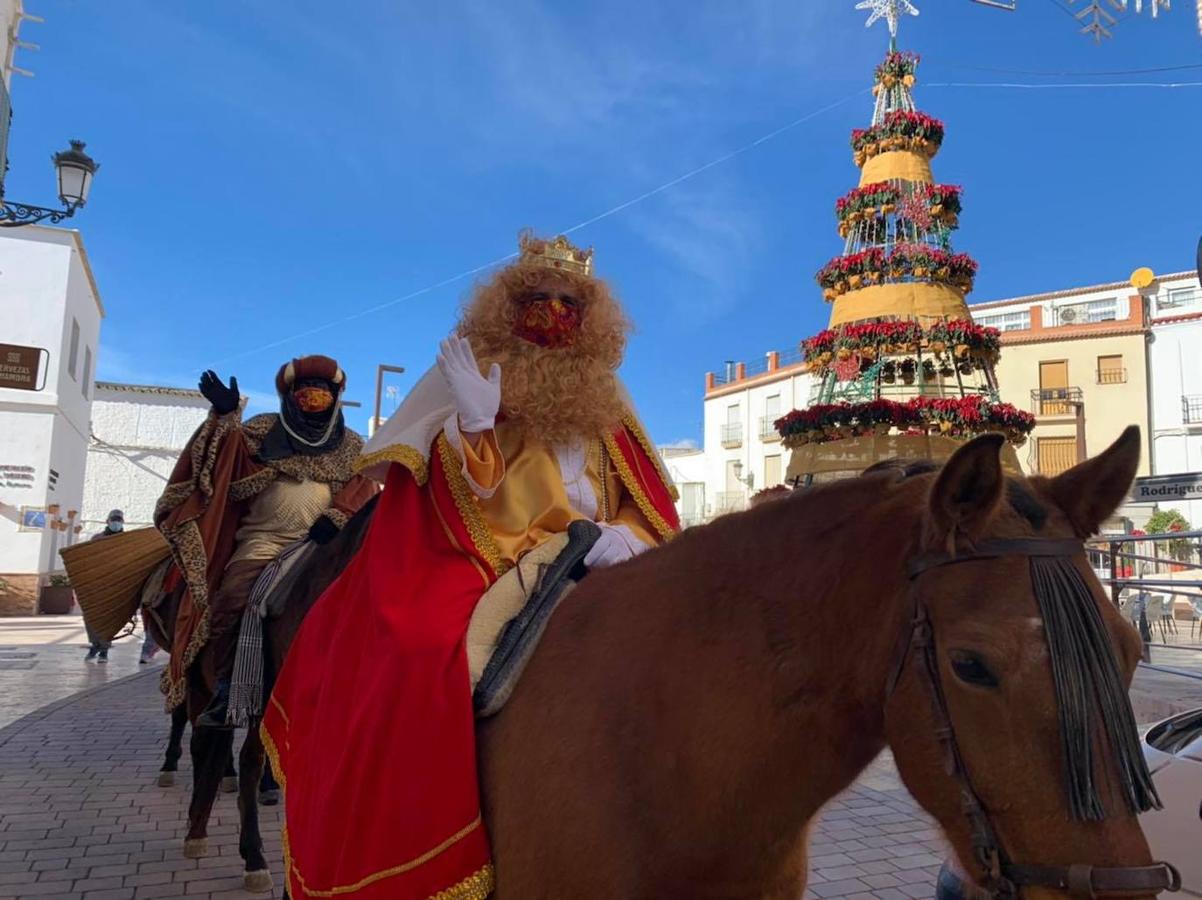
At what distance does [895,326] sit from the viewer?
13250 millimetres

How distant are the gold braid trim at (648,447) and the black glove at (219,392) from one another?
10.6ft

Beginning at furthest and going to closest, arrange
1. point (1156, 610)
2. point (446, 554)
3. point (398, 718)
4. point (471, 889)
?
point (1156, 610) < point (446, 554) < point (398, 718) < point (471, 889)

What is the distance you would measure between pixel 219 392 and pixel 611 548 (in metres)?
3.64

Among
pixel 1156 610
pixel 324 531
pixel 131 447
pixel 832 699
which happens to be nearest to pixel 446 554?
pixel 832 699

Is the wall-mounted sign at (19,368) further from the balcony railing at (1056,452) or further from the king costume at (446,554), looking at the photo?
the balcony railing at (1056,452)

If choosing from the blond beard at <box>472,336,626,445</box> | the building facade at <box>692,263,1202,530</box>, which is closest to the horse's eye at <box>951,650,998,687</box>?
the blond beard at <box>472,336,626,445</box>

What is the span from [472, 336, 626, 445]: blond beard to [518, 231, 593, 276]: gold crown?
0.29 m

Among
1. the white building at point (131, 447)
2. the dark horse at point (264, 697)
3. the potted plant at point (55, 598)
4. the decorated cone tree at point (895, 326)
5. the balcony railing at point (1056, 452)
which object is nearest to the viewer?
the dark horse at point (264, 697)

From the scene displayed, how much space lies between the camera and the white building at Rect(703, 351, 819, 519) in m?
39.2

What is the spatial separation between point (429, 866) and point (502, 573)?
2.37ft

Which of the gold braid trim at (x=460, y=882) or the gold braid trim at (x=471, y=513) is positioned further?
the gold braid trim at (x=471, y=513)

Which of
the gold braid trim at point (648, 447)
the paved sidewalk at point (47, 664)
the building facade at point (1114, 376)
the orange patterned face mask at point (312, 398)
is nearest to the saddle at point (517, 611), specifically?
the gold braid trim at point (648, 447)

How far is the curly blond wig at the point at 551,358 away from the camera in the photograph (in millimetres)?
2508

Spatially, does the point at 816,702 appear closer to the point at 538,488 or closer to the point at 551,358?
the point at 538,488
